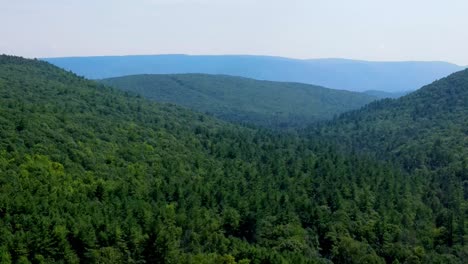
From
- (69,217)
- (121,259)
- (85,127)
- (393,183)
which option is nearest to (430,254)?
(393,183)

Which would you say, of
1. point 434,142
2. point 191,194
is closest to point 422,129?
point 434,142

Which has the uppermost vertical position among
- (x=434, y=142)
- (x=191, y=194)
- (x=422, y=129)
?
(x=422, y=129)

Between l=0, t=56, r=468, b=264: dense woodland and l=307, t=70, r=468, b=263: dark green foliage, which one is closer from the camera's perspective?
l=0, t=56, r=468, b=264: dense woodland

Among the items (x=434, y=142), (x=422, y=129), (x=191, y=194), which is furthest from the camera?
(x=422, y=129)

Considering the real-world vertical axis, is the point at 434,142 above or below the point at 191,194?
above

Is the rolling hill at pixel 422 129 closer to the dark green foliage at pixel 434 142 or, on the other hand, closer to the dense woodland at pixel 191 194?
the dark green foliage at pixel 434 142

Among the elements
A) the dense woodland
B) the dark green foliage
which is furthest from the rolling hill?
the dense woodland

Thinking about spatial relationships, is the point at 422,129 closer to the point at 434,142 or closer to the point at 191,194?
the point at 434,142

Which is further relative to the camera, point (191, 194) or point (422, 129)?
point (422, 129)

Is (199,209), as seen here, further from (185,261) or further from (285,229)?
(185,261)

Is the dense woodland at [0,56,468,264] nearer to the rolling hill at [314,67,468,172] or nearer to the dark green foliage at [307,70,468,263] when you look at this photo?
the dark green foliage at [307,70,468,263]
